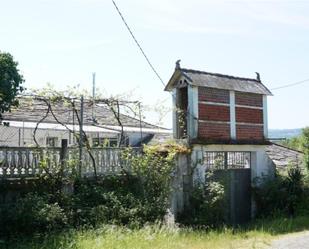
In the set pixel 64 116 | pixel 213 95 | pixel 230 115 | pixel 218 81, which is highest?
pixel 218 81

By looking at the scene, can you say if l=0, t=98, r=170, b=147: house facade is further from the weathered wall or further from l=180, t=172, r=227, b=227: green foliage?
l=180, t=172, r=227, b=227: green foliage

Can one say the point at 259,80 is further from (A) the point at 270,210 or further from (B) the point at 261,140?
(A) the point at 270,210

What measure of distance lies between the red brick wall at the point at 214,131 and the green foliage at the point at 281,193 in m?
2.74

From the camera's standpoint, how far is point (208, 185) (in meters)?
17.0

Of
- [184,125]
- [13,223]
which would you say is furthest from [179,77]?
[13,223]

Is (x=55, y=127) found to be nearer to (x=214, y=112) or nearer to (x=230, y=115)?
(x=214, y=112)

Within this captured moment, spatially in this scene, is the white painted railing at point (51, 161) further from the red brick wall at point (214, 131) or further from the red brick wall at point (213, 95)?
the red brick wall at point (213, 95)

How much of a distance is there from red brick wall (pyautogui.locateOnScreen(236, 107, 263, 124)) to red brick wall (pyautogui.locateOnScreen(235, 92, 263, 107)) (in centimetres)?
25

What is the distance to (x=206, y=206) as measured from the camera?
1620cm

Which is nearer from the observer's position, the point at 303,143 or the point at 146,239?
the point at 146,239

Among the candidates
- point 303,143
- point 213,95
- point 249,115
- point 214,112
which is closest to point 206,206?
point 214,112

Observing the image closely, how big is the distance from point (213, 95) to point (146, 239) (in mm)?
8574

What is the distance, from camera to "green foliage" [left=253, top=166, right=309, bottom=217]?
61.2ft

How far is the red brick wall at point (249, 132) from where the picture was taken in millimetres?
18975
